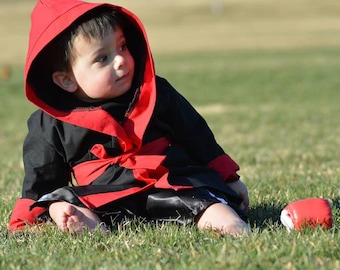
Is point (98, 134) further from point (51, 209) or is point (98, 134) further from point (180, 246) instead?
point (180, 246)

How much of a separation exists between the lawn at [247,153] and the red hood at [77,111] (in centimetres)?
54

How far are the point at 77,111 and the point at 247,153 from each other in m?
4.61

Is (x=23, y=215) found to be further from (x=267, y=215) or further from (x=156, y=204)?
(x=267, y=215)

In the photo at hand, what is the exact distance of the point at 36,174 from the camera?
4.51m

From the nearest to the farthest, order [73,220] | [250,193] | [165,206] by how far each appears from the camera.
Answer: [73,220], [165,206], [250,193]

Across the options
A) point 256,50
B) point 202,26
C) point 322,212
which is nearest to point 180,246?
point 322,212

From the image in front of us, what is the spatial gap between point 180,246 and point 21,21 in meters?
67.7

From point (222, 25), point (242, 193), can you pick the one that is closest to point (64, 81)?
point (242, 193)

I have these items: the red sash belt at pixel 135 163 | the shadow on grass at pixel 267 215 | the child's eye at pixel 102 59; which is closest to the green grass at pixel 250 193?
the shadow on grass at pixel 267 215

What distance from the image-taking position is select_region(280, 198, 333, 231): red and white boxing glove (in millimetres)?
3838

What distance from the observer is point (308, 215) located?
389cm

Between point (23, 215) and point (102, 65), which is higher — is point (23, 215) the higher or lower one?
the lower one

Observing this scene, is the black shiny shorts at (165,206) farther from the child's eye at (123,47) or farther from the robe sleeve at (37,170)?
the child's eye at (123,47)

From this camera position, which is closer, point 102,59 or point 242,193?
point 102,59
